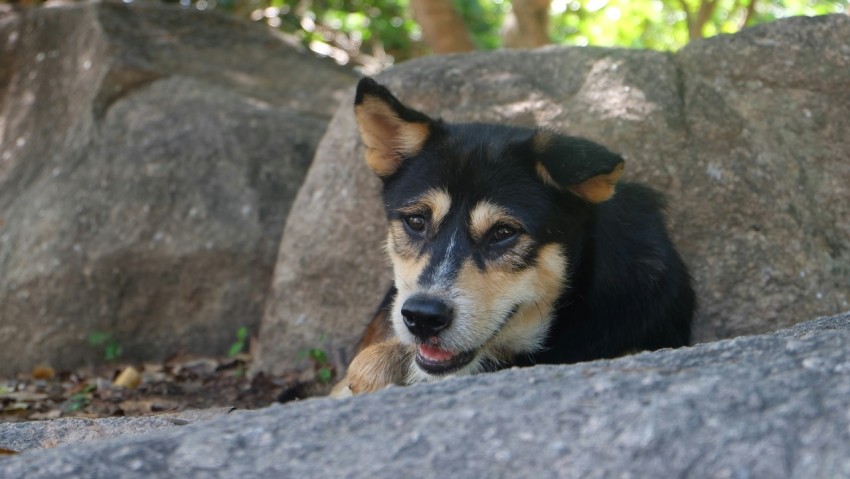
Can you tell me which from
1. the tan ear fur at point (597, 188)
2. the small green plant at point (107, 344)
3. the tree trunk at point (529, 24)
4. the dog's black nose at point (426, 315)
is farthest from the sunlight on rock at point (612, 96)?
the small green plant at point (107, 344)

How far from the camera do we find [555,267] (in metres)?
4.19

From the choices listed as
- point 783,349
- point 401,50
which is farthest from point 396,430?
point 401,50

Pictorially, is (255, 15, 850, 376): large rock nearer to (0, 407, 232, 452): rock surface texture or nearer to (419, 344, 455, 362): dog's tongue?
(419, 344, 455, 362): dog's tongue

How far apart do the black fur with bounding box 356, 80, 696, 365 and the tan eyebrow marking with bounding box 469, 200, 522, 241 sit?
0.11ft

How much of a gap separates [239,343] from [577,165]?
345 centimetres

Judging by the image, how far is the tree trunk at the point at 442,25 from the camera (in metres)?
9.24

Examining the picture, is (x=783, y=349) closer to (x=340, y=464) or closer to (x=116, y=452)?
(x=340, y=464)

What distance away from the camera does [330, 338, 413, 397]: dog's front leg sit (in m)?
4.44

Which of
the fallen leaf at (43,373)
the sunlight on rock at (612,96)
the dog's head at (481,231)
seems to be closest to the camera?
the dog's head at (481,231)

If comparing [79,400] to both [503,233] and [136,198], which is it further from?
[503,233]

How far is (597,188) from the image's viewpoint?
414 cm

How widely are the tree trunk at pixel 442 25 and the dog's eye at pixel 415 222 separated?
17.2 ft

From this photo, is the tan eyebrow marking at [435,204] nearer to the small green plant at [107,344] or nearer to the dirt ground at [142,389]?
the dirt ground at [142,389]

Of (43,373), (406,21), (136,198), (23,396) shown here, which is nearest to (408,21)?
(406,21)
